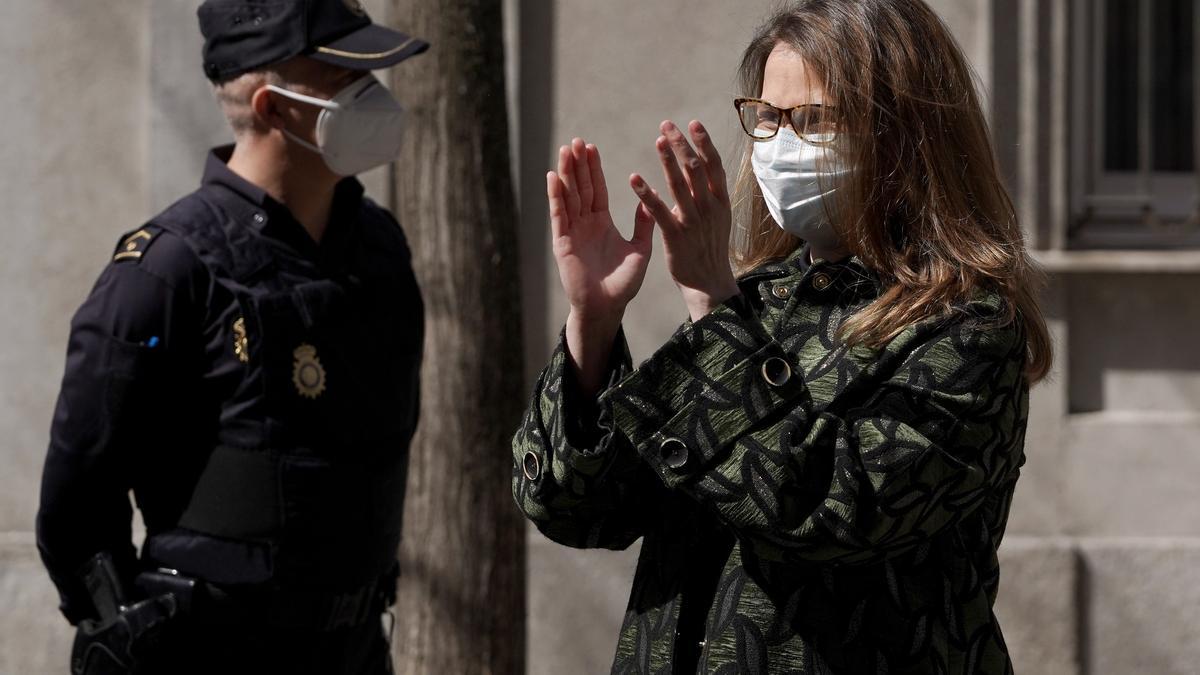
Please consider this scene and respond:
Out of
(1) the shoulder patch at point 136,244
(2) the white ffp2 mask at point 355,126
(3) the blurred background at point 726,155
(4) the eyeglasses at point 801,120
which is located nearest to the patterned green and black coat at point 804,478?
(4) the eyeglasses at point 801,120

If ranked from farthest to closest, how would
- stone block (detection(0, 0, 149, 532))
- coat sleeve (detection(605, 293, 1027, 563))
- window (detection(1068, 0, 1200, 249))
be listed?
stone block (detection(0, 0, 149, 532)) < window (detection(1068, 0, 1200, 249)) < coat sleeve (detection(605, 293, 1027, 563))

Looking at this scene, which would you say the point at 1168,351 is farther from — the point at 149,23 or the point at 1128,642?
the point at 149,23

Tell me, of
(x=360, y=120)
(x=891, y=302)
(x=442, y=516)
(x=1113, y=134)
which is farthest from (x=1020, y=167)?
(x=891, y=302)

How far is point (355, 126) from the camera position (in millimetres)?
3098

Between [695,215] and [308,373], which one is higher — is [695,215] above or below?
above

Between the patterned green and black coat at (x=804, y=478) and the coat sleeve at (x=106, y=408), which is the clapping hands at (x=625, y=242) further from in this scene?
the coat sleeve at (x=106, y=408)

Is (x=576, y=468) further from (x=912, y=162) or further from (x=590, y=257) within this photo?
(x=912, y=162)

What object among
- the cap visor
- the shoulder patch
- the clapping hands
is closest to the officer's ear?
the cap visor

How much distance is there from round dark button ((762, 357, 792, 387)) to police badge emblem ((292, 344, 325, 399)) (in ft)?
4.22

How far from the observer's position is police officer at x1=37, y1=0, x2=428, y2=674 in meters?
2.68

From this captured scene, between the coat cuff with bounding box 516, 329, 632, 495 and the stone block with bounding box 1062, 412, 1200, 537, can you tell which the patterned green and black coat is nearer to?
the coat cuff with bounding box 516, 329, 632, 495

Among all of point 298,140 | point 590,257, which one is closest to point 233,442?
point 298,140

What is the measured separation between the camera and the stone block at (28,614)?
5.55 meters

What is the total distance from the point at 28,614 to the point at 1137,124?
4696 millimetres
